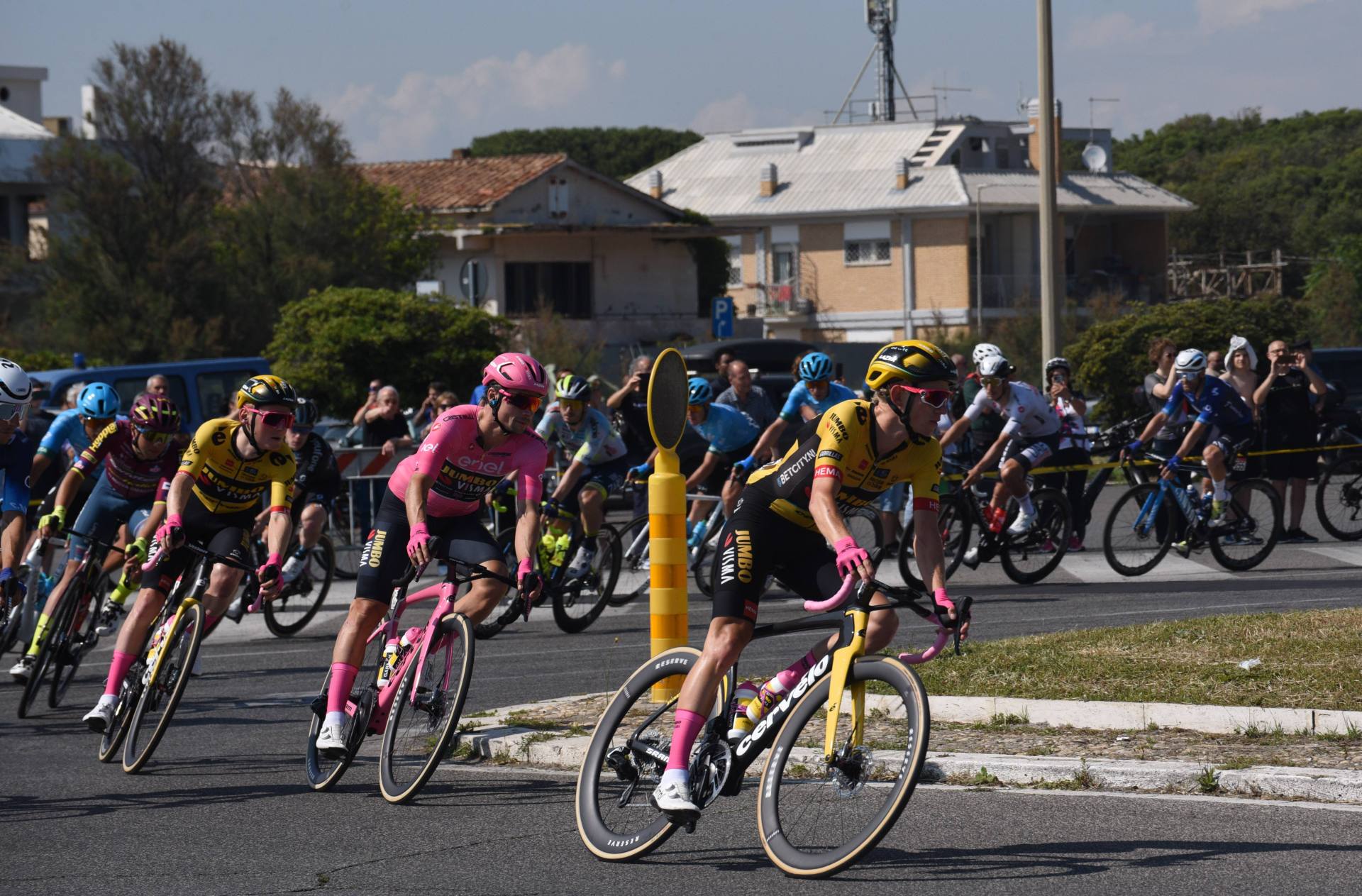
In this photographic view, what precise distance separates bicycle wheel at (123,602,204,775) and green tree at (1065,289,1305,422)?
22.0 metres

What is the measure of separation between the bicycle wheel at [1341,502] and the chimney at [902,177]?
4759 cm

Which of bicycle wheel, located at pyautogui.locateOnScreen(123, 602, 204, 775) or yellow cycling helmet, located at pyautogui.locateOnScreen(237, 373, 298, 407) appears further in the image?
yellow cycling helmet, located at pyautogui.locateOnScreen(237, 373, 298, 407)

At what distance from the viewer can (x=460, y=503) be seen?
8.23 metres

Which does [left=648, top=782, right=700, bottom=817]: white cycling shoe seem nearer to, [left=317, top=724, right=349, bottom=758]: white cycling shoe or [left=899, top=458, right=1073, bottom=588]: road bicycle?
[left=317, top=724, right=349, bottom=758]: white cycling shoe

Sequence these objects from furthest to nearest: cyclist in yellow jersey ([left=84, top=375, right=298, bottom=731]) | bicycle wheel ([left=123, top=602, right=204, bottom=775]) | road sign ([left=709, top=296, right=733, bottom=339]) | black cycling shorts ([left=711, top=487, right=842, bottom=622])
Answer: road sign ([left=709, top=296, right=733, bottom=339]) → cyclist in yellow jersey ([left=84, top=375, right=298, bottom=731]) → bicycle wheel ([left=123, top=602, right=204, bottom=775]) → black cycling shorts ([left=711, top=487, right=842, bottom=622])

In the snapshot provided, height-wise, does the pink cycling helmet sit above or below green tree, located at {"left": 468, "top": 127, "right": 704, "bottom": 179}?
below

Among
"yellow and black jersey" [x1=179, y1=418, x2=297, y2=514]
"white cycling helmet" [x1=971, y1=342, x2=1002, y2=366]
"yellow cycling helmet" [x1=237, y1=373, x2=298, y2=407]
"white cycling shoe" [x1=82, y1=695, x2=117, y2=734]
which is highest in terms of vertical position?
"white cycling helmet" [x1=971, y1=342, x2=1002, y2=366]

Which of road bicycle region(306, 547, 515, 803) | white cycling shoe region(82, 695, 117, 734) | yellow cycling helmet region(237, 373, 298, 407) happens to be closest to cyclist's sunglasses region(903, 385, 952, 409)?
road bicycle region(306, 547, 515, 803)

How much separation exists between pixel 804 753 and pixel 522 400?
8.74 feet

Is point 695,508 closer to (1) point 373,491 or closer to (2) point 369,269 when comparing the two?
(1) point 373,491

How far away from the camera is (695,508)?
15.1 m

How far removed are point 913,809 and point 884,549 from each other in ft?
26.0

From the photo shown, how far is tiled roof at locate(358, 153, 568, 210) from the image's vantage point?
2238 inches

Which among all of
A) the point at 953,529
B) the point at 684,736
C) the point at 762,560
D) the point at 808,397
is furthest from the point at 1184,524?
the point at 684,736
